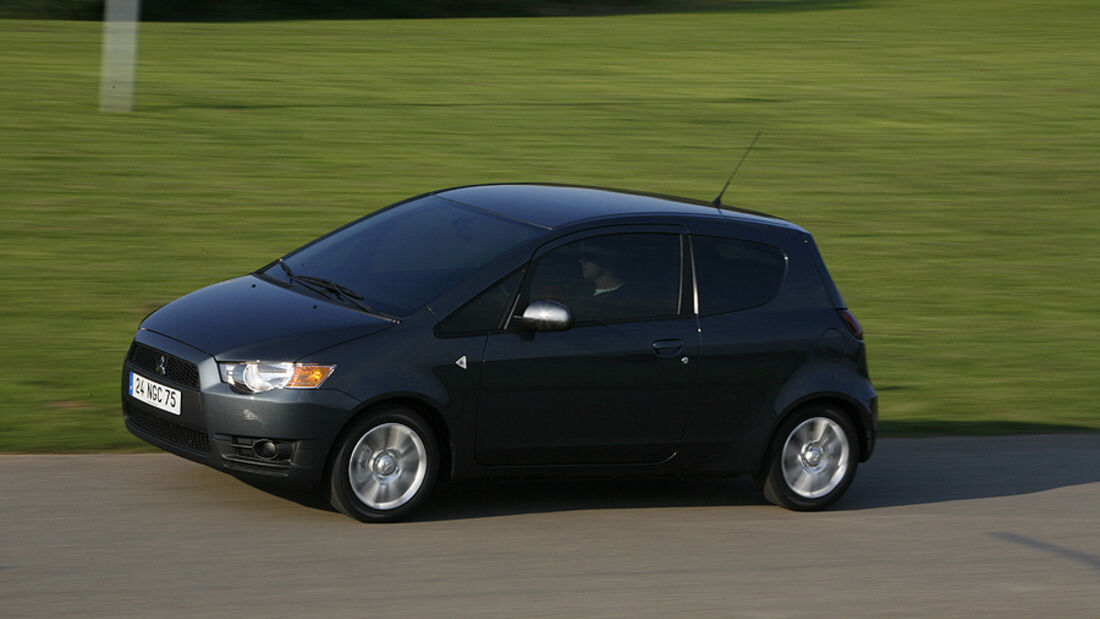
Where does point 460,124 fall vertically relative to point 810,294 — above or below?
above

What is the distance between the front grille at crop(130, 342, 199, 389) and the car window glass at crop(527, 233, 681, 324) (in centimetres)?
158

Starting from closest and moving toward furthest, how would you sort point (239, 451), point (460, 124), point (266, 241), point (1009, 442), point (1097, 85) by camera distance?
point (239, 451) → point (1009, 442) → point (266, 241) → point (460, 124) → point (1097, 85)

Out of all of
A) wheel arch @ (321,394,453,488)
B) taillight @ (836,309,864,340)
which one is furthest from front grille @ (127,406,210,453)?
taillight @ (836,309,864,340)

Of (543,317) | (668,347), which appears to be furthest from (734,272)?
(543,317)

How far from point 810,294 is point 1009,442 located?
7.47ft

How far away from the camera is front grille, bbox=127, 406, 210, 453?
6.98 meters

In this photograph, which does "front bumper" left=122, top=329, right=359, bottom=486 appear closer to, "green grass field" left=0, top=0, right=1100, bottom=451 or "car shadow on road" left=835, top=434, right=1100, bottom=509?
"green grass field" left=0, top=0, right=1100, bottom=451

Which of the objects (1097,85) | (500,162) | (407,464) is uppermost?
(1097,85)

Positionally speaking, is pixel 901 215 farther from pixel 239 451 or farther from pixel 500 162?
pixel 239 451

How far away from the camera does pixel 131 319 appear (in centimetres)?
1147

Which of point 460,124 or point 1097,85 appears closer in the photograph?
point 460,124

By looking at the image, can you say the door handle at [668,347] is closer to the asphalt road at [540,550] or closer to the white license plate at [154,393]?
the asphalt road at [540,550]

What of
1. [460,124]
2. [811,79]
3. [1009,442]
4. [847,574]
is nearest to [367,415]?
[847,574]

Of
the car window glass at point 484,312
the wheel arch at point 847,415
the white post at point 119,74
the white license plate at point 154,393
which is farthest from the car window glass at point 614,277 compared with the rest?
the white post at point 119,74
